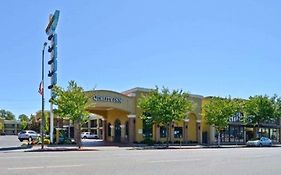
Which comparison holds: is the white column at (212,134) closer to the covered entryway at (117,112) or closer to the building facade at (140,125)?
the building facade at (140,125)

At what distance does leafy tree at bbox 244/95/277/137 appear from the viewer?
58.2 meters

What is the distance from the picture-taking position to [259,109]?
58062mm

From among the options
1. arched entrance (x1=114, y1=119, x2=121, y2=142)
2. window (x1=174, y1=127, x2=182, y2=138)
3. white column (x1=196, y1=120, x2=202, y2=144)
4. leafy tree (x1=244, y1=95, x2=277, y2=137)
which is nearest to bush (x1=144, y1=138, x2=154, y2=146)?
window (x1=174, y1=127, x2=182, y2=138)

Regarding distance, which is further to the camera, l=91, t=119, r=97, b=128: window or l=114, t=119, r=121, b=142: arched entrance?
l=91, t=119, r=97, b=128: window

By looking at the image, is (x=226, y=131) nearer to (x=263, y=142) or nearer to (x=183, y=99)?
(x=263, y=142)

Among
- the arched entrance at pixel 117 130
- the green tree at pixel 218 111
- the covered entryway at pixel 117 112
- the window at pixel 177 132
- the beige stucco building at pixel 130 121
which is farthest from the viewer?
the arched entrance at pixel 117 130

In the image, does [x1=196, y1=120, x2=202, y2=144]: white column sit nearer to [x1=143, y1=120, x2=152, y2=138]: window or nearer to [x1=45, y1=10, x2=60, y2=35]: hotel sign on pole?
[x1=143, y1=120, x2=152, y2=138]: window

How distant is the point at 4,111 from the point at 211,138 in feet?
441

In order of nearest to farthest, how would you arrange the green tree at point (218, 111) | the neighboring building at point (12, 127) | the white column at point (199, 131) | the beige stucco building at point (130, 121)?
the beige stucco building at point (130, 121), the green tree at point (218, 111), the white column at point (199, 131), the neighboring building at point (12, 127)

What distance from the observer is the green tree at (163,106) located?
4419cm

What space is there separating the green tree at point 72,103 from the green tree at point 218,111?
794 inches

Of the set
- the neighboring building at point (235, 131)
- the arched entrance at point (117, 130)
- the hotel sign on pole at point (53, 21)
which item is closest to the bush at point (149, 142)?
the arched entrance at point (117, 130)

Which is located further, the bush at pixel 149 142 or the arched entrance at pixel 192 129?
the arched entrance at pixel 192 129

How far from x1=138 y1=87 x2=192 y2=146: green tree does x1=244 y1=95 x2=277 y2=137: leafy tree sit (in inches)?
Answer: 624
